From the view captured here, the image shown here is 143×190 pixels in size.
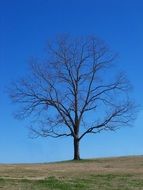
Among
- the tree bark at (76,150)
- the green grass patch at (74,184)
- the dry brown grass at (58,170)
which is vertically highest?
the tree bark at (76,150)

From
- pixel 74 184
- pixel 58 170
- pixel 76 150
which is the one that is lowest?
Answer: pixel 74 184

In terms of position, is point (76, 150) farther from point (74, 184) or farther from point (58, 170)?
point (74, 184)

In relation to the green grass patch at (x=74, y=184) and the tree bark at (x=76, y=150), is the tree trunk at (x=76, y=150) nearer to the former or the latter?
the tree bark at (x=76, y=150)

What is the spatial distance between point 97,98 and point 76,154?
544 centimetres

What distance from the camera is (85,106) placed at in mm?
48844

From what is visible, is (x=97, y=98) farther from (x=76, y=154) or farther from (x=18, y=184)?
(x=18, y=184)

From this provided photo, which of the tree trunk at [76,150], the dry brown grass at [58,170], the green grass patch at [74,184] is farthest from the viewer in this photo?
the tree trunk at [76,150]

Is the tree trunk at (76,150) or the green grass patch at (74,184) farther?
the tree trunk at (76,150)

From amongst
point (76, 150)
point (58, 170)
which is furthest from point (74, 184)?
point (76, 150)

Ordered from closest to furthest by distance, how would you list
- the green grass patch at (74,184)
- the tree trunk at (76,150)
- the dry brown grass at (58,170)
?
1. the green grass patch at (74,184)
2. the dry brown grass at (58,170)
3. the tree trunk at (76,150)

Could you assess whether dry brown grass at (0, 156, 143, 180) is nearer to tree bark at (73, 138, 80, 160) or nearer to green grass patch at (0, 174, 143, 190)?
green grass patch at (0, 174, 143, 190)

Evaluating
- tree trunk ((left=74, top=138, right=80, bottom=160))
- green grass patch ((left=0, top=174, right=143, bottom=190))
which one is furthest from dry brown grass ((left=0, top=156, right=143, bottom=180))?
tree trunk ((left=74, top=138, right=80, bottom=160))

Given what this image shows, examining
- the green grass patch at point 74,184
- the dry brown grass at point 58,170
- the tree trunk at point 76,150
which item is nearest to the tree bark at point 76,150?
the tree trunk at point 76,150

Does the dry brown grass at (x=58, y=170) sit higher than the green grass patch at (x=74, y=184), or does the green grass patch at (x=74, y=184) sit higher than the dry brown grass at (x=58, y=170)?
A: the dry brown grass at (x=58, y=170)
